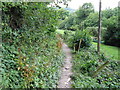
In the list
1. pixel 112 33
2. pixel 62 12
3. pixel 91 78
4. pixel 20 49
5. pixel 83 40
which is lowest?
pixel 91 78

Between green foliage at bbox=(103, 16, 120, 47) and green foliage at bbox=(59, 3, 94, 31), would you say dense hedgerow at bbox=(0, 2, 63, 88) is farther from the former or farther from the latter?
green foliage at bbox=(59, 3, 94, 31)

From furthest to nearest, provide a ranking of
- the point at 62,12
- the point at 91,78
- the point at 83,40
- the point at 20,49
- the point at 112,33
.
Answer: the point at 112,33 < the point at 83,40 < the point at 62,12 < the point at 91,78 < the point at 20,49

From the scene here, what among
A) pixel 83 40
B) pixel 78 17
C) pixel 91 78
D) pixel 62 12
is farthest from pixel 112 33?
pixel 91 78

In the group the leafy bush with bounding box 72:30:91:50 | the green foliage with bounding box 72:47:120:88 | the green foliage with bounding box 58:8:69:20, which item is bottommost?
the green foliage with bounding box 72:47:120:88

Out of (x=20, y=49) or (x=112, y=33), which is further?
(x=112, y=33)

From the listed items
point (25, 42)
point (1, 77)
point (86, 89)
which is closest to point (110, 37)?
point (86, 89)

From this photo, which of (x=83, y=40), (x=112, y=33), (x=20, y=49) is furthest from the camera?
(x=112, y=33)

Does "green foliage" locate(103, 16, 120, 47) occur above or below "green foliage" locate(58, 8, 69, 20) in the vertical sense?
below

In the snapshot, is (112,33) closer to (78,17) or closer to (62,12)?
(78,17)

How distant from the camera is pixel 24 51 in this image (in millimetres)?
2344

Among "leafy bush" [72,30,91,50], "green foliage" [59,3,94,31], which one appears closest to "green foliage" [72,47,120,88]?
"leafy bush" [72,30,91,50]

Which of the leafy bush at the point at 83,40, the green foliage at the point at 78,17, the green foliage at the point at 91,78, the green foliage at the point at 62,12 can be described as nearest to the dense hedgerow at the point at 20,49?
the green foliage at the point at 91,78

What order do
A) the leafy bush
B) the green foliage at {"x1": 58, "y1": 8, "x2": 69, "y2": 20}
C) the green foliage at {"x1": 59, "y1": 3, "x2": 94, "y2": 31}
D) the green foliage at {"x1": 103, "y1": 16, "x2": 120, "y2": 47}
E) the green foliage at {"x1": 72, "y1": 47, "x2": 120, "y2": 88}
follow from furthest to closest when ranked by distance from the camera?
1. the green foliage at {"x1": 59, "y1": 3, "x2": 94, "y2": 31}
2. the green foliage at {"x1": 103, "y1": 16, "x2": 120, "y2": 47}
3. the leafy bush
4. the green foliage at {"x1": 58, "y1": 8, "x2": 69, "y2": 20}
5. the green foliage at {"x1": 72, "y1": 47, "x2": 120, "y2": 88}

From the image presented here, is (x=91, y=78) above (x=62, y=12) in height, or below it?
below
